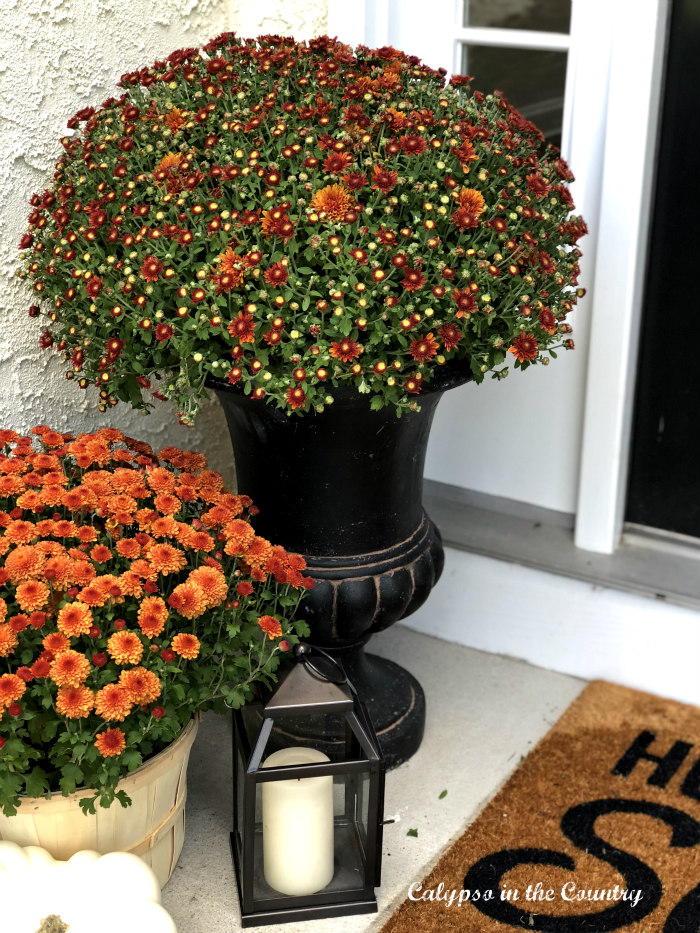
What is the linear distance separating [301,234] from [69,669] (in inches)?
27.1

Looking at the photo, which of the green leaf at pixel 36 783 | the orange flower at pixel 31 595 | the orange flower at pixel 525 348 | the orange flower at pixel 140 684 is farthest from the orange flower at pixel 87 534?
the orange flower at pixel 525 348

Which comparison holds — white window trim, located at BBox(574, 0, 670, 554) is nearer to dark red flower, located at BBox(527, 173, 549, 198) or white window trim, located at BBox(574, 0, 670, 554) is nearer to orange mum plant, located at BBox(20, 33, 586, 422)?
orange mum plant, located at BBox(20, 33, 586, 422)

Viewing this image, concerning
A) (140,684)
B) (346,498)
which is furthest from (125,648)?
(346,498)

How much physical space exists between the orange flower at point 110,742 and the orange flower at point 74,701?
1.6 inches

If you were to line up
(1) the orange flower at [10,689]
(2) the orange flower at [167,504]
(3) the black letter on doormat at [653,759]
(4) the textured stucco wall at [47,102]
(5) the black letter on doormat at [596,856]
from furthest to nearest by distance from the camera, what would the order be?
(3) the black letter on doormat at [653,759] < (4) the textured stucco wall at [47,102] < (5) the black letter on doormat at [596,856] < (2) the orange flower at [167,504] < (1) the orange flower at [10,689]

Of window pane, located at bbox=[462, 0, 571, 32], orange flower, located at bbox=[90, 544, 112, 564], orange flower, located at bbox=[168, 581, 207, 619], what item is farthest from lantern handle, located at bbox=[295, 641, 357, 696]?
window pane, located at bbox=[462, 0, 571, 32]

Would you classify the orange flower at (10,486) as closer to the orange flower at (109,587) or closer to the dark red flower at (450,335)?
the orange flower at (109,587)

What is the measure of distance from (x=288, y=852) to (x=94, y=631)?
50 centimetres

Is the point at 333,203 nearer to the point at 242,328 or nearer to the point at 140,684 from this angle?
the point at 242,328

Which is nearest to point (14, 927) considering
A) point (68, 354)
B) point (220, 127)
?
point (68, 354)

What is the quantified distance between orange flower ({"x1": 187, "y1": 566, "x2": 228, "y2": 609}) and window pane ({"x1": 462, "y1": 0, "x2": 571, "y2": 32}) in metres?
1.42

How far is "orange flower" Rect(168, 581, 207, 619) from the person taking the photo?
1.41 meters

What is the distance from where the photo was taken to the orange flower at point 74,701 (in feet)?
4.35

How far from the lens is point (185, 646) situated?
1392 mm
